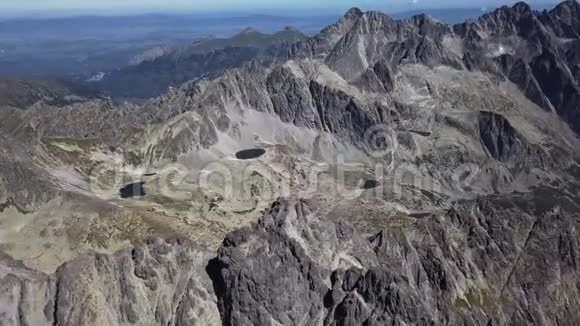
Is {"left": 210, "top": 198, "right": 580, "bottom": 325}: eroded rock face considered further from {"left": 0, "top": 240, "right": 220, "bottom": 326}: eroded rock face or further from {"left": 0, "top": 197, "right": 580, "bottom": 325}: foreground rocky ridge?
{"left": 0, "top": 240, "right": 220, "bottom": 326}: eroded rock face

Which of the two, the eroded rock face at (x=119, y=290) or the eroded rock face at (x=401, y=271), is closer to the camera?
the eroded rock face at (x=401, y=271)

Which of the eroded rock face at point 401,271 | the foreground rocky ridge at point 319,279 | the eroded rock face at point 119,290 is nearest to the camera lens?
the eroded rock face at point 401,271

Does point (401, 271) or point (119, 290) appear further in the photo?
point (401, 271)

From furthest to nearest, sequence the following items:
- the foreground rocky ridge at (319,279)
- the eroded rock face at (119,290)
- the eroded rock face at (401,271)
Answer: the eroded rock face at (119,290), the foreground rocky ridge at (319,279), the eroded rock face at (401,271)

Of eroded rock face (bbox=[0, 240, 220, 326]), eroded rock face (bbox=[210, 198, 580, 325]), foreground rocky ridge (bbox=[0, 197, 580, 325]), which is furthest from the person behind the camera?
eroded rock face (bbox=[0, 240, 220, 326])

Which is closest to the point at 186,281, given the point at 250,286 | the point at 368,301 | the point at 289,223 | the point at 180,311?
the point at 180,311

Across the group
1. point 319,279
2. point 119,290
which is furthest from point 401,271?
point 119,290

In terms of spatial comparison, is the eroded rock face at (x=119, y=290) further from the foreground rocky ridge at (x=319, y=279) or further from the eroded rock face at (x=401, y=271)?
the eroded rock face at (x=401, y=271)

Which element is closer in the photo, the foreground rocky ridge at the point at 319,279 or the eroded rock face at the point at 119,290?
the foreground rocky ridge at the point at 319,279

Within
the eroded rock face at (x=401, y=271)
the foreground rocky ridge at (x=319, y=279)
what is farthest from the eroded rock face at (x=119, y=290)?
the eroded rock face at (x=401, y=271)

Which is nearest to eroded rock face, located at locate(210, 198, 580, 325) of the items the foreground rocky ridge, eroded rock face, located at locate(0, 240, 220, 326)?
the foreground rocky ridge

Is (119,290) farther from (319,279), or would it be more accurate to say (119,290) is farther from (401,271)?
(401,271)
